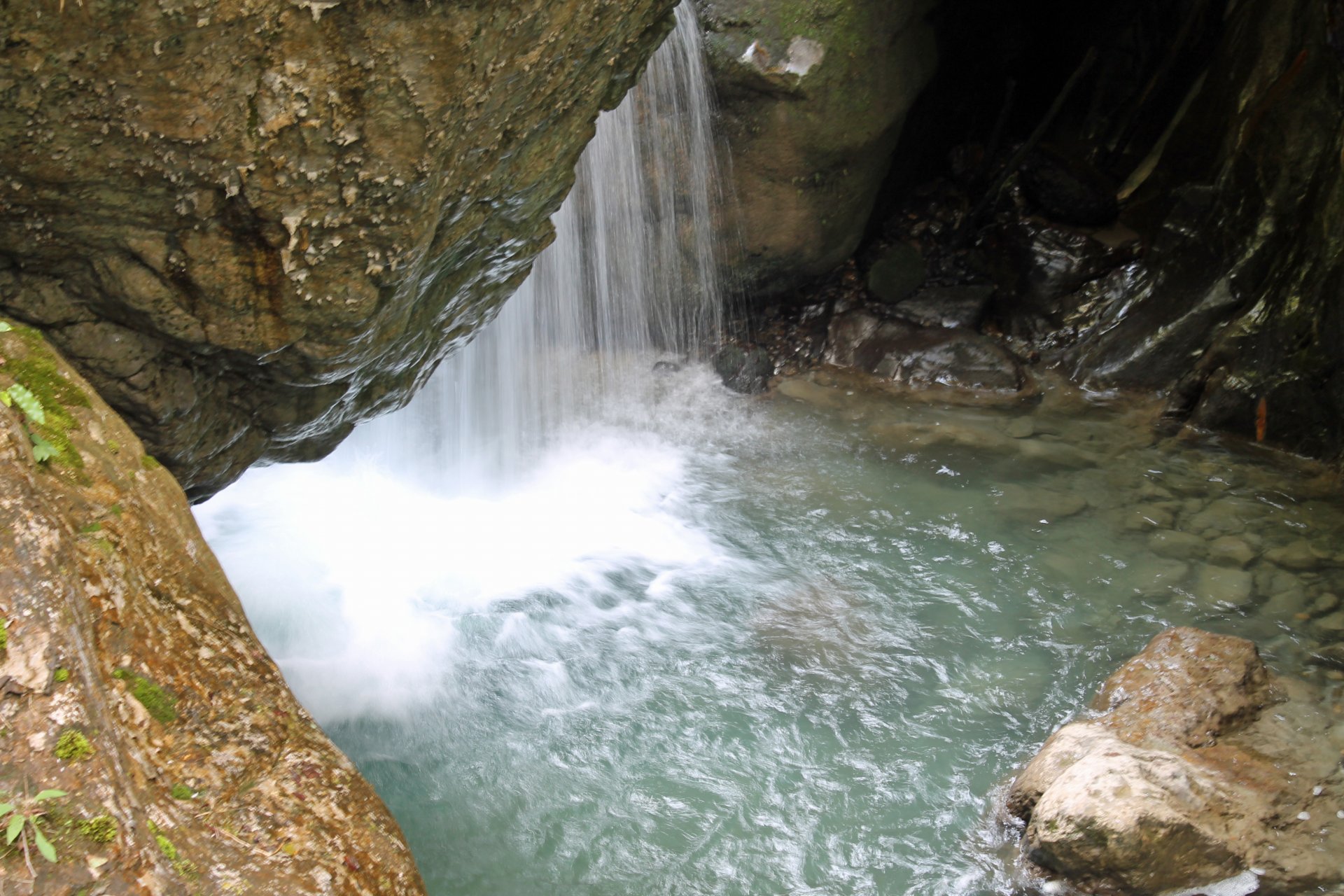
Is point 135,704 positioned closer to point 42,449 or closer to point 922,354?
point 42,449

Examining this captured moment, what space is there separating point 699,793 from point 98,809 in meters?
2.67

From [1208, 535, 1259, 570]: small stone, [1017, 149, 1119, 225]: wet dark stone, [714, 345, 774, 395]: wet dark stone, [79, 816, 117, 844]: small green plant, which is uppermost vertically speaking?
[1017, 149, 1119, 225]: wet dark stone

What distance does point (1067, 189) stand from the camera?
27.7 ft

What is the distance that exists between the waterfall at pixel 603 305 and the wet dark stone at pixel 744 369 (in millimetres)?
389

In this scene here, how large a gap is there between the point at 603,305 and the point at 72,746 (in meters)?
6.70

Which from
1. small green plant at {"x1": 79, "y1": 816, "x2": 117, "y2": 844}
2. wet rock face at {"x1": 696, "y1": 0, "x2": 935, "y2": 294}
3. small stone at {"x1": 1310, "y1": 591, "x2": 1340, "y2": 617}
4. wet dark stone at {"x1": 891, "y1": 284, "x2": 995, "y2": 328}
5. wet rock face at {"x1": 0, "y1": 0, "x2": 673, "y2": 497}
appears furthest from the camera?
wet dark stone at {"x1": 891, "y1": 284, "x2": 995, "y2": 328}

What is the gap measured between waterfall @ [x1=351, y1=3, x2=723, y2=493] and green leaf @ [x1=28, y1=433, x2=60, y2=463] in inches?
179

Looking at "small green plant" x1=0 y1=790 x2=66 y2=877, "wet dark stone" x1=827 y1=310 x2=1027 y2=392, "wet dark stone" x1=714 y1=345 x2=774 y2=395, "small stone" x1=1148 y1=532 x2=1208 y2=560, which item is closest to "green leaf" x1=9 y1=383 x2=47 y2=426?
"small green plant" x1=0 y1=790 x2=66 y2=877

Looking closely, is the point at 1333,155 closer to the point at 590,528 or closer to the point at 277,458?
the point at 590,528

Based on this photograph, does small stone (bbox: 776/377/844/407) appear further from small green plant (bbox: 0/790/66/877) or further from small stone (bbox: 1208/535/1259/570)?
small green plant (bbox: 0/790/66/877)

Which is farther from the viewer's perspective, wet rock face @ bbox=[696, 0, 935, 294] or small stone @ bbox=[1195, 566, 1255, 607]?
wet rock face @ bbox=[696, 0, 935, 294]

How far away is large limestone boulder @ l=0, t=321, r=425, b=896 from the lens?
5.94 feet

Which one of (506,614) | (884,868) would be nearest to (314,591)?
(506,614)

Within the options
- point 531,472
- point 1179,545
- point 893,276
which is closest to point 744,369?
point 893,276
